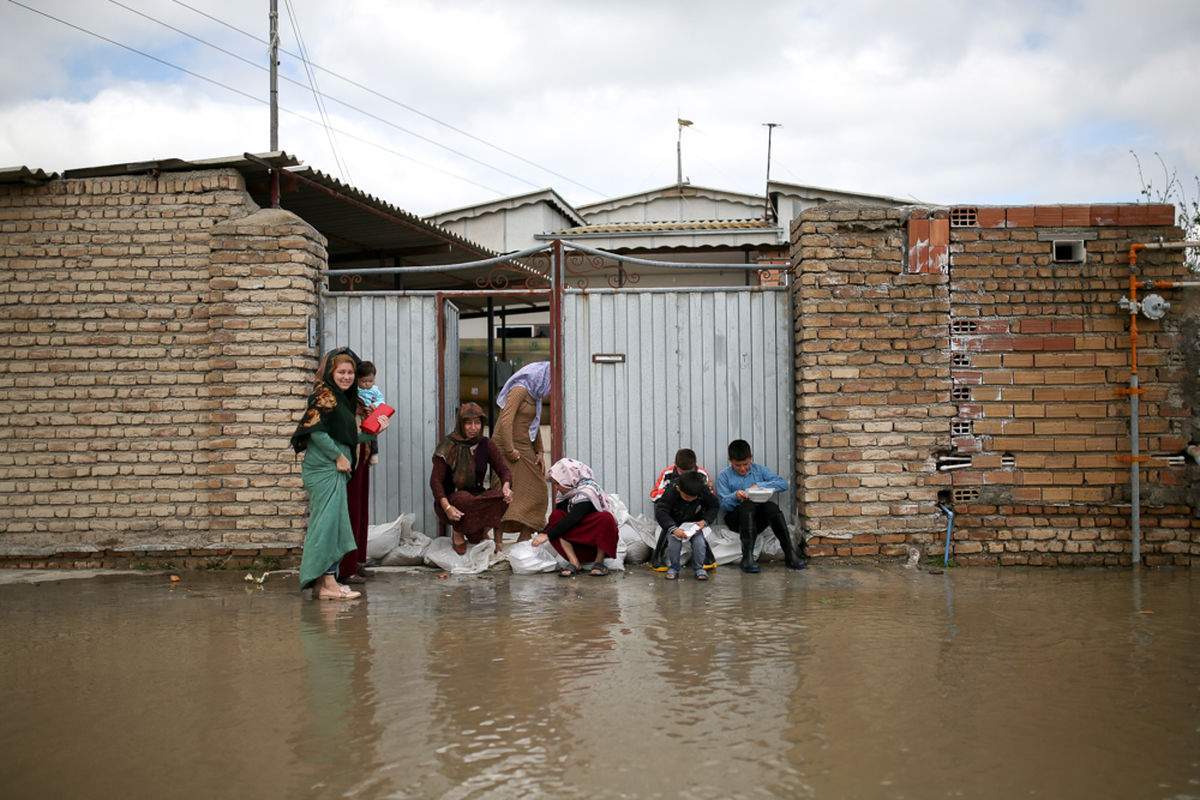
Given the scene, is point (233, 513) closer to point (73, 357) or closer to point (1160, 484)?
point (73, 357)

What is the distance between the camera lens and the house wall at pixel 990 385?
6500mm

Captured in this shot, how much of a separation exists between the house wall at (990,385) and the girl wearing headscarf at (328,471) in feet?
10.5

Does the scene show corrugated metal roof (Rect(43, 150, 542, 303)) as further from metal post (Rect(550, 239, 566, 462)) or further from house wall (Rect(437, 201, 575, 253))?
house wall (Rect(437, 201, 575, 253))

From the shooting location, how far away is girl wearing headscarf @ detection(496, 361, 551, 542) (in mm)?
7172

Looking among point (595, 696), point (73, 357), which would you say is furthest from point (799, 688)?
point (73, 357)

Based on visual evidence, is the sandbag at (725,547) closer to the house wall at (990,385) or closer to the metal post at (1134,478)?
the house wall at (990,385)

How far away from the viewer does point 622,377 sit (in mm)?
7133

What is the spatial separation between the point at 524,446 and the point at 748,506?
1871 millimetres

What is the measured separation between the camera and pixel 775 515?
21.3ft

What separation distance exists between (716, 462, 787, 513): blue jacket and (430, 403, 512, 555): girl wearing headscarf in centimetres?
158

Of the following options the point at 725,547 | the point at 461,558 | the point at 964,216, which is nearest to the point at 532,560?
the point at 461,558

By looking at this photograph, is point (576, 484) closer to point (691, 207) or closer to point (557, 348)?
point (557, 348)

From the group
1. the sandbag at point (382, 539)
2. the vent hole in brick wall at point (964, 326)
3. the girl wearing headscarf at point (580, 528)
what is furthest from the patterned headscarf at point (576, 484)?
the vent hole in brick wall at point (964, 326)

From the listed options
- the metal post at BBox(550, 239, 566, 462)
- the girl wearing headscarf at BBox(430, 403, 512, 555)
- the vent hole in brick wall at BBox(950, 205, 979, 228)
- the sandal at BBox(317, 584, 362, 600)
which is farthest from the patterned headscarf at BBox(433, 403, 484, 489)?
the vent hole in brick wall at BBox(950, 205, 979, 228)
